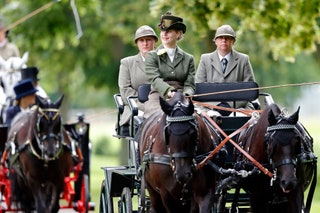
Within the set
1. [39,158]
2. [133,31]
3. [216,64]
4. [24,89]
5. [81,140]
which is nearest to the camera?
[216,64]

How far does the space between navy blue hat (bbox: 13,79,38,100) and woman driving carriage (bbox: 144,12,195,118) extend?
5.21 meters

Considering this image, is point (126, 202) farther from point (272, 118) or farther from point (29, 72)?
point (29, 72)

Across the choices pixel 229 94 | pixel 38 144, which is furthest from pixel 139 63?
pixel 38 144

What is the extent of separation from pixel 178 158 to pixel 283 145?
1133 mm

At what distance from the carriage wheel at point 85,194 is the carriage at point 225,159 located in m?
3.15

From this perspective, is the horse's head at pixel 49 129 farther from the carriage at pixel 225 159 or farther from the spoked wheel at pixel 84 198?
the carriage at pixel 225 159

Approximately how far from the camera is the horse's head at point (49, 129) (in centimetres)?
1628

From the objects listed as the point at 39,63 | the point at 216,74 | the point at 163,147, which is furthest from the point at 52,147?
the point at 39,63

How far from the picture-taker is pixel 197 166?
11664mm

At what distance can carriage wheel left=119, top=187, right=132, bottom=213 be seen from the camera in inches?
533

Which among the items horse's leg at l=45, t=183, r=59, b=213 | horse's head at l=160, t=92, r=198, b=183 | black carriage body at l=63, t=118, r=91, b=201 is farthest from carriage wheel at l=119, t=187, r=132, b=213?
black carriage body at l=63, t=118, r=91, b=201

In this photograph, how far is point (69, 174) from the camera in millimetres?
17578

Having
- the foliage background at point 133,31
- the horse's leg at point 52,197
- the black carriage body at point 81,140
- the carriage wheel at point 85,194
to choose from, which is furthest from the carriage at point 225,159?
the foliage background at point 133,31

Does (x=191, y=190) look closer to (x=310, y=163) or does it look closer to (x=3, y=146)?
(x=310, y=163)
